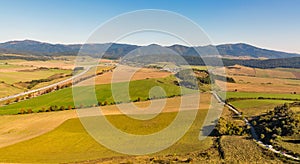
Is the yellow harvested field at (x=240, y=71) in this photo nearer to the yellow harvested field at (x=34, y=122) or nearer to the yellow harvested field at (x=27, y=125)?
the yellow harvested field at (x=34, y=122)

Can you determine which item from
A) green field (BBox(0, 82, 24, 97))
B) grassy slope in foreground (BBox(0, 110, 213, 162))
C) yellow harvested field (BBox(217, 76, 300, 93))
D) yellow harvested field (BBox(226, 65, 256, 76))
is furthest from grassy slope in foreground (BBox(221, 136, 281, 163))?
yellow harvested field (BBox(226, 65, 256, 76))

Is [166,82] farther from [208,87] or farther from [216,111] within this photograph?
[216,111]

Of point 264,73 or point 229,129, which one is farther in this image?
point 264,73

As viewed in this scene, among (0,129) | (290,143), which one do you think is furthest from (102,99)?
(290,143)

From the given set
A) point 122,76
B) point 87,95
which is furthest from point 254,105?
point 122,76

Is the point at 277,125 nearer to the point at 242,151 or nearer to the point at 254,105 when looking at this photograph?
the point at 242,151

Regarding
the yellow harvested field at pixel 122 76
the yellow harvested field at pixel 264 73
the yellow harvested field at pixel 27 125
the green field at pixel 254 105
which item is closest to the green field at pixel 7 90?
the yellow harvested field at pixel 122 76
